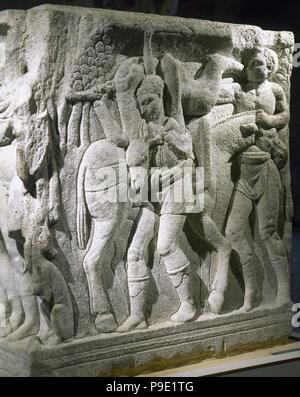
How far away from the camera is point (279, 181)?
6.52 meters

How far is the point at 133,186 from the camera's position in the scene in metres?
5.73

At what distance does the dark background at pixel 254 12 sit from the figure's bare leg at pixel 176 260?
5.40 ft

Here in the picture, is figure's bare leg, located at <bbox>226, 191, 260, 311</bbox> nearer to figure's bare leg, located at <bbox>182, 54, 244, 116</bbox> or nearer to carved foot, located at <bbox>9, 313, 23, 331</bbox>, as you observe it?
figure's bare leg, located at <bbox>182, 54, 244, 116</bbox>

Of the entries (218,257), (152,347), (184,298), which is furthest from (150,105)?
(152,347)

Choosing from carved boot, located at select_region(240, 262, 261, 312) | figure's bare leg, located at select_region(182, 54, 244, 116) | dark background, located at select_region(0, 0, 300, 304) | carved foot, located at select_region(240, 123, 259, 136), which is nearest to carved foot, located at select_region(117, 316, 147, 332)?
carved boot, located at select_region(240, 262, 261, 312)

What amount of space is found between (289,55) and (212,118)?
85cm

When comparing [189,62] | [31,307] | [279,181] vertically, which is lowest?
[31,307]

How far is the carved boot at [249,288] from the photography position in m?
6.35

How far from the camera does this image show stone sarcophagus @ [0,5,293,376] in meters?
5.44

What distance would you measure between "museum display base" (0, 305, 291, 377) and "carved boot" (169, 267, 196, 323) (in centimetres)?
6

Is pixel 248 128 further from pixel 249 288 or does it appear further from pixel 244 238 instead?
pixel 249 288

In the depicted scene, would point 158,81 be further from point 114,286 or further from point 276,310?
point 276,310
